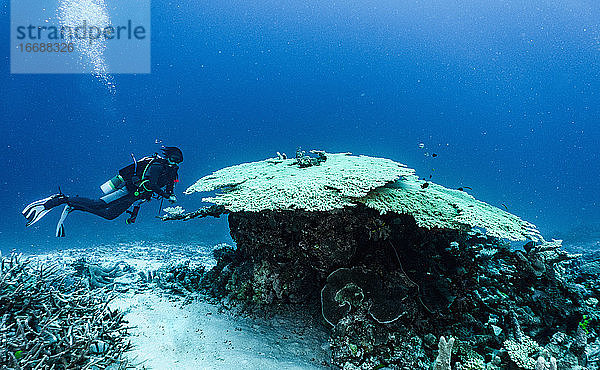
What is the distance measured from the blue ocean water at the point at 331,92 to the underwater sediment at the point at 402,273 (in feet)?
176

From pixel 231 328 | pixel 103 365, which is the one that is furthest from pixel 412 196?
pixel 103 365

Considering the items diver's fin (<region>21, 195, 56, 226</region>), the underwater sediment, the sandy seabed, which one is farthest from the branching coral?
diver's fin (<region>21, 195, 56, 226</region>)

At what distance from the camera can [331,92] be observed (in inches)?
2581

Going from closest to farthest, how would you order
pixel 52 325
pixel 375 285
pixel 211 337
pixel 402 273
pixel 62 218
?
1. pixel 52 325
2. pixel 211 337
3. pixel 375 285
4. pixel 402 273
5. pixel 62 218

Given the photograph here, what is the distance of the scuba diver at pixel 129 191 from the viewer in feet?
22.8

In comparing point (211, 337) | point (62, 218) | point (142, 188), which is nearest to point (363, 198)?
point (211, 337)

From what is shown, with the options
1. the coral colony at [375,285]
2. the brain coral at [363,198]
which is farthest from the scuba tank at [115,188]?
the brain coral at [363,198]

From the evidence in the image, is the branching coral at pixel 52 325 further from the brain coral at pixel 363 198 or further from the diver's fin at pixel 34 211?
the diver's fin at pixel 34 211

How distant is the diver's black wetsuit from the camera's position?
23.0ft

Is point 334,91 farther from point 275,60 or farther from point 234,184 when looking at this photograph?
point 234,184

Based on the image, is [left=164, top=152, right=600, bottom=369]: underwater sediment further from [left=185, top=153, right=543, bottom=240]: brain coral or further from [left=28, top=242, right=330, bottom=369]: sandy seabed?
[left=28, top=242, right=330, bottom=369]: sandy seabed

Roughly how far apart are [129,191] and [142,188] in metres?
0.66

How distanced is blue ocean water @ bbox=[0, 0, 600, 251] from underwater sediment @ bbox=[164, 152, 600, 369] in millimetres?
53656

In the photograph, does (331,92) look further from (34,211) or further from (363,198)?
(363,198)
